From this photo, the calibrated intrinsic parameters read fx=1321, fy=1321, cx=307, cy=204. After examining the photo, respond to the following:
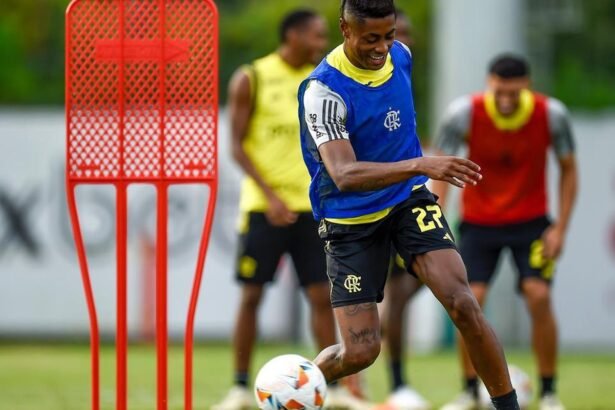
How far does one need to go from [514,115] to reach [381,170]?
3.11 meters

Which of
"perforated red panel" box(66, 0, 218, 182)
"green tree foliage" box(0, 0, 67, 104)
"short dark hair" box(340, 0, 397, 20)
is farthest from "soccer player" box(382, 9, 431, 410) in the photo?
"green tree foliage" box(0, 0, 67, 104)

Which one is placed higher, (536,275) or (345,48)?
(345,48)

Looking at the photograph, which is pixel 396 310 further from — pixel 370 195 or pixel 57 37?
pixel 57 37

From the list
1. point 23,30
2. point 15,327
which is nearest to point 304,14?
point 15,327

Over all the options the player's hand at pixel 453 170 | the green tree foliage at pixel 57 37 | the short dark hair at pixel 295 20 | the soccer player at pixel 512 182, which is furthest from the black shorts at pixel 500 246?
the green tree foliage at pixel 57 37

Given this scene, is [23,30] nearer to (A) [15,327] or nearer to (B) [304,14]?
(A) [15,327]

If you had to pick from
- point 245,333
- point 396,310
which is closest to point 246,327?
point 245,333

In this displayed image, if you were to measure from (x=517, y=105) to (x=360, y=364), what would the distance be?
308 cm

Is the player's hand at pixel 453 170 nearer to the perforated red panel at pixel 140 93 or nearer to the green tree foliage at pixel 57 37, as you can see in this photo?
the perforated red panel at pixel 140 93

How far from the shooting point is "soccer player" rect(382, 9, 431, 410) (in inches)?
364

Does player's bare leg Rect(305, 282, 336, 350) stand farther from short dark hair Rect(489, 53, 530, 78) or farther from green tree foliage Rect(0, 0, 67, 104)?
green tree foliage Rect(0, 0, 67, 104)

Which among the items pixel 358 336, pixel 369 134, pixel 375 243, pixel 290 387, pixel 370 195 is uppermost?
pixel 369 134

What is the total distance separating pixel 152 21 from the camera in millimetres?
6828

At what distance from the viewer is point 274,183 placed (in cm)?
930
